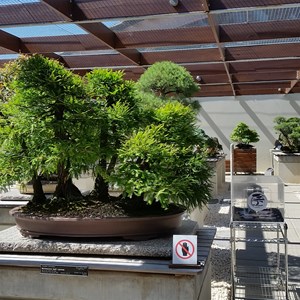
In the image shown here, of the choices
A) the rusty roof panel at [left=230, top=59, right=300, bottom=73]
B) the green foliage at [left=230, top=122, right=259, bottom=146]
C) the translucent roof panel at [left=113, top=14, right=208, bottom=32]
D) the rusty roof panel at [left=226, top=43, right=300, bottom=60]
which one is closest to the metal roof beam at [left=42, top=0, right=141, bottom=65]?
the translucent roof panel at [left=113, top=14, right=208, bottom=32]

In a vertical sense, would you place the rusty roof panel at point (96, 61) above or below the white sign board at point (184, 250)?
above

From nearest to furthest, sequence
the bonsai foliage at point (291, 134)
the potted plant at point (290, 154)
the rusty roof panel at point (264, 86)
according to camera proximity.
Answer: the potted plant at point (290, 154)
the bonsai foliage at point (291, 134)
the rusty roof panel at point (264, 86)

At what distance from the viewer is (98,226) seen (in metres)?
1.72

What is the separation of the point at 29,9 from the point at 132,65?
2.96m

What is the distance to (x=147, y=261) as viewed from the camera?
160 cm

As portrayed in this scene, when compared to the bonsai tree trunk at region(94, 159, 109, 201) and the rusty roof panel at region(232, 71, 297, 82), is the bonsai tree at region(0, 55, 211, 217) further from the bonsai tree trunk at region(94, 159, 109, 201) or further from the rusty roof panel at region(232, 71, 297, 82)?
the rusty roof panel at region(232, 71, 297, 82)

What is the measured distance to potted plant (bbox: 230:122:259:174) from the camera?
405 inches

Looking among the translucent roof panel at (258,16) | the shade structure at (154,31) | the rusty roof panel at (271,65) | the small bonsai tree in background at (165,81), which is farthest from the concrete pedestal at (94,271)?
the rusty roof panel at (271,65)

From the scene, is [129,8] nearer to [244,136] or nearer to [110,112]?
[110,112]

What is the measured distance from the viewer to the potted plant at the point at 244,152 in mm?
10289

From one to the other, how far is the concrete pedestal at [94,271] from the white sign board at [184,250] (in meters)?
0.03

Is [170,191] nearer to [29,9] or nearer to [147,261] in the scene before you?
[147,261]

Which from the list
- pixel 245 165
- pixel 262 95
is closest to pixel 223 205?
pixel 245 165

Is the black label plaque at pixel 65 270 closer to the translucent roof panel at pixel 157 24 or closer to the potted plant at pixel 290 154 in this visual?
the translucent roof panel at pixel 157 24
